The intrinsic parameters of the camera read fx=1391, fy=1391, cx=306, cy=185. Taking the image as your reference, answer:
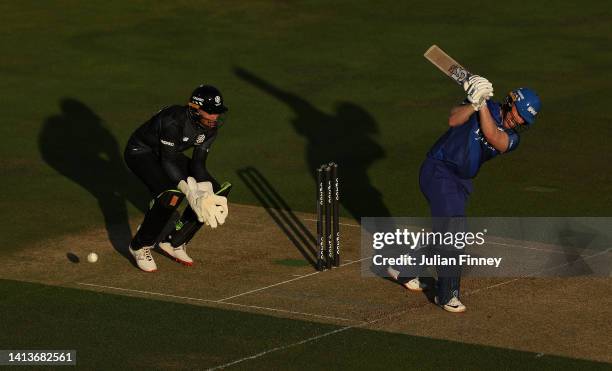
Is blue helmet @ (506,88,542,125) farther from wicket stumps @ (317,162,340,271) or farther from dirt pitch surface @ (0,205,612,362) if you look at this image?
wicket stumps @ (317,162,340,271)

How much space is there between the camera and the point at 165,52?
1138 inches

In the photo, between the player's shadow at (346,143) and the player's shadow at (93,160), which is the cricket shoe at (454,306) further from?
the player's shadow at (93,160)

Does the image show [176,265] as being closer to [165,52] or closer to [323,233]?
[323,233]

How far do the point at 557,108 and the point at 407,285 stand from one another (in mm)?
10180

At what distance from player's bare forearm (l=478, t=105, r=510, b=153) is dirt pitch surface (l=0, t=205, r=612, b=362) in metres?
1.64

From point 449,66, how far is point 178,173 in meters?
3.31

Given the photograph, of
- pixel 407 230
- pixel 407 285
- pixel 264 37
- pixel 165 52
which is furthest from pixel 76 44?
pixel 407 285

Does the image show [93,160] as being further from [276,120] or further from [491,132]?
[491,132]

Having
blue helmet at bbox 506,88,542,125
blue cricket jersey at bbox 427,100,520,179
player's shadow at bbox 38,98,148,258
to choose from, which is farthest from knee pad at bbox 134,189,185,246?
blue helmet at bbox 506,88,542,125

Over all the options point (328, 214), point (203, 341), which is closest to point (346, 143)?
point (328, 214)

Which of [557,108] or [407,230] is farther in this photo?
[557,108]

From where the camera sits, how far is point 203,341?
12938 millimetres
